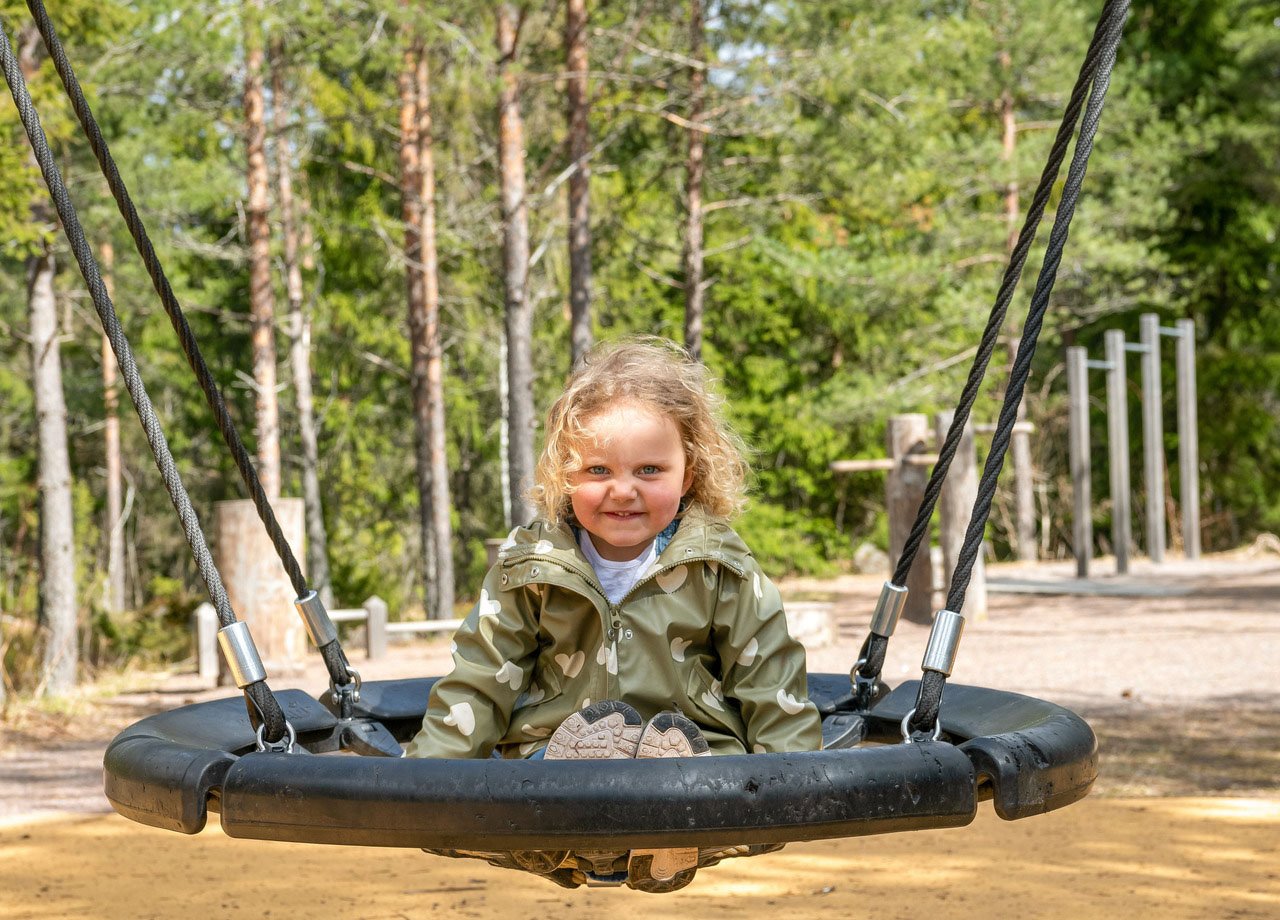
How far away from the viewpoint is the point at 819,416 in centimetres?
1680

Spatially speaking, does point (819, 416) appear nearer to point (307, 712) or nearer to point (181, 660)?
point (181, 660)

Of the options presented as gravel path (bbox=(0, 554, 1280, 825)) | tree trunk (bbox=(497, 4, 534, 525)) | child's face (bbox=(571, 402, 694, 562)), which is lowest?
gravel path (bbox=(0, 554, 1280, 825))

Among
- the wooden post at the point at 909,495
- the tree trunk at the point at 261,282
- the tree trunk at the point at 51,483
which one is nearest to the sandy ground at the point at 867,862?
the wooden post at the point at 909,495

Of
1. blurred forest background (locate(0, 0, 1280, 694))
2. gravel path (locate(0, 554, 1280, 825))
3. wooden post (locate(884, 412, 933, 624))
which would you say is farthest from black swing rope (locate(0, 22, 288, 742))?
blurred forest background (locate(0, 0, 1280, 694))

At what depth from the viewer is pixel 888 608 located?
7.44ft

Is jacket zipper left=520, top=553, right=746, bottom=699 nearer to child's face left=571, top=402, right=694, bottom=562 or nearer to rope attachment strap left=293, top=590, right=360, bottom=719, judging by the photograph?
child's face left=571, top=402, right=694, bottom=562

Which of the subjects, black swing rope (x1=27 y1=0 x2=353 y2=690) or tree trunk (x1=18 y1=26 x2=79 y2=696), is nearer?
black swing rope (x1=27 y1=0 x2=353 y2=690)

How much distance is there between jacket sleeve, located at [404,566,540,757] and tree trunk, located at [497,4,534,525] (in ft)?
27.3

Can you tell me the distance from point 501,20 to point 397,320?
797cm

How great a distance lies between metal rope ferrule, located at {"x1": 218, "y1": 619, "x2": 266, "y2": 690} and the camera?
189cm

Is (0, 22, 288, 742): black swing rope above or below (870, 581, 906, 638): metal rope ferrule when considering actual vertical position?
above

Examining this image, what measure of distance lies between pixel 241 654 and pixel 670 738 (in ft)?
→ 1.95

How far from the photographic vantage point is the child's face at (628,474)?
206 cm

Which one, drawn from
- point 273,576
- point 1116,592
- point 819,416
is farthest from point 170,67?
point 1116,592
